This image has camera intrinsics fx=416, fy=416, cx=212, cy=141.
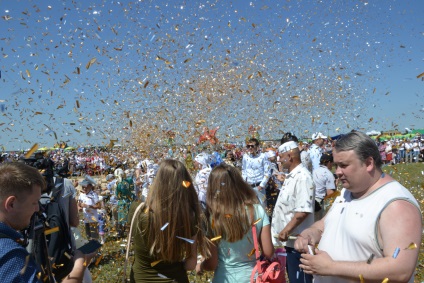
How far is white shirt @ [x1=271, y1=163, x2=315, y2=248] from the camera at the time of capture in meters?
4.39

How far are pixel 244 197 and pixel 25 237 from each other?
6.13ft

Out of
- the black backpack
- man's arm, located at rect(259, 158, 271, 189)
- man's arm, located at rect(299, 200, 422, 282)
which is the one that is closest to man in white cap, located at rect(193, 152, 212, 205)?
man's arm, located at rect(259, 158, 271, 189)

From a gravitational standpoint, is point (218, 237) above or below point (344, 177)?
below

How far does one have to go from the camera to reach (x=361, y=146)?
102 inches

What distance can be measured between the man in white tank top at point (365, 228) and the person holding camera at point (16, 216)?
1527 mm

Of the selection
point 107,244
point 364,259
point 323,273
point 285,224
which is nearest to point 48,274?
point 323,273

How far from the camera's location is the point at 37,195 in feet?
7.22

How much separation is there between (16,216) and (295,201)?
303 cm

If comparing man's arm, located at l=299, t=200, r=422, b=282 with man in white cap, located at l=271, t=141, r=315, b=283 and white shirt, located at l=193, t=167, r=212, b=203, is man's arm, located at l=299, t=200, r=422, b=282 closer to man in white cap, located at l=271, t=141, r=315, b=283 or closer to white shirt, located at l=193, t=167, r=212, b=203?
man in white cap, located at l=271, t=141, r=315, b=283

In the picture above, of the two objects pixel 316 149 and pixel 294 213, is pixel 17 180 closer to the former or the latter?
pixel 294 213

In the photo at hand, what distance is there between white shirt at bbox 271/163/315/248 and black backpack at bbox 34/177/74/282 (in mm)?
2198

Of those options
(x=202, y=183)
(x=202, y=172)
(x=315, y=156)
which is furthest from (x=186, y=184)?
(x=315, y=156)

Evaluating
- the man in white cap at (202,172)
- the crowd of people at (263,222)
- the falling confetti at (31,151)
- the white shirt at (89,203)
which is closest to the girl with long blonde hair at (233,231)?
the crowd of people at (263,222)

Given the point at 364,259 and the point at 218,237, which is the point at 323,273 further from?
the point at 218,237
